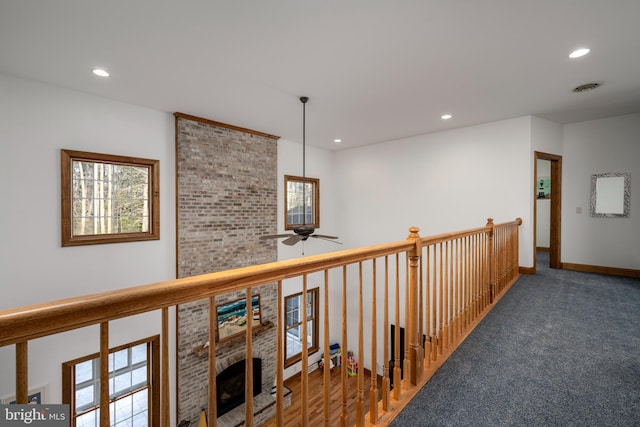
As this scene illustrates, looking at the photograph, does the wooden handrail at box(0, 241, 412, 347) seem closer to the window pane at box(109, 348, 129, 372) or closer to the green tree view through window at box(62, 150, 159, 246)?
the green tree view through window at box(62, 150, 159, 246)

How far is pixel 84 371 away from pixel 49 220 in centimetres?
197

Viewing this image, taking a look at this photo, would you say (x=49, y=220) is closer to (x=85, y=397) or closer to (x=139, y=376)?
(x=85, y=397)

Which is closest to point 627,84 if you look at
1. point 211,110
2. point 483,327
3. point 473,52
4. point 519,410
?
point 473,52

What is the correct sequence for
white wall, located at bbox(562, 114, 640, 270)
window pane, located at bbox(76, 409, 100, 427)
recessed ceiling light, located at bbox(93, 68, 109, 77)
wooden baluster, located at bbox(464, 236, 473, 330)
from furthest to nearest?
white wall, located at bbox(562, 114, 640, 270) → window pane, located at bbox(76, 409, 100, 427) → recessed ceiling light, located at bbox(93, 68, 109, 77) → wooden baluster, located at bbox(464, 236, 473, 330)

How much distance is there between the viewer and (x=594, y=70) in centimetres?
Result: 310

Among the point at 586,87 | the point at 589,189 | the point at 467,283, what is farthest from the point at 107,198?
the point at 589,189

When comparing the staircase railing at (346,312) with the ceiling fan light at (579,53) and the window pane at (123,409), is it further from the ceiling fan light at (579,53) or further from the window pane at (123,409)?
the window pane at (123,409)

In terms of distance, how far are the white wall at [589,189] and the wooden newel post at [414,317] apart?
4.86 meters

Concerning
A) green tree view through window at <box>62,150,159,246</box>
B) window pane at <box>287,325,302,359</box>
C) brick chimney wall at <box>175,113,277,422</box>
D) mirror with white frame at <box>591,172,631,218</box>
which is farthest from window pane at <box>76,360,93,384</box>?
mirror with white frame at <box>591,172,631,218</box>

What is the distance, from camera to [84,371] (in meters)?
3.71

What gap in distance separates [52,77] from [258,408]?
5.55 metres

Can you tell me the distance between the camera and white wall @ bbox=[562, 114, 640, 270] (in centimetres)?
455

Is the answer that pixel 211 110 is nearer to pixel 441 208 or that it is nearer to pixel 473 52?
pixel 473 52

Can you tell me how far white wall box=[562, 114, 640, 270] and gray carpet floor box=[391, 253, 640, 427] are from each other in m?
1.97
